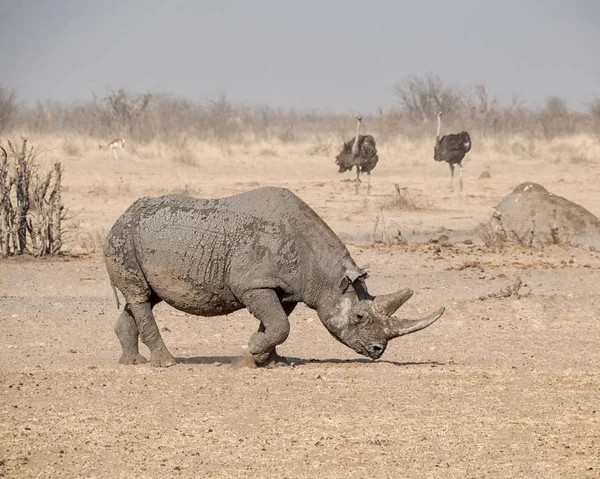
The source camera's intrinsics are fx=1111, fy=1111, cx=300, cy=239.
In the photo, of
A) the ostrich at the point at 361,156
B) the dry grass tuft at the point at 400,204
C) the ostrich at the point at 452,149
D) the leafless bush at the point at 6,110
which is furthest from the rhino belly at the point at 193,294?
the leafless bush at the point at 6,110

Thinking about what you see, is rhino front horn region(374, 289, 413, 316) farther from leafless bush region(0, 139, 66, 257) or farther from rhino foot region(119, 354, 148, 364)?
leafless bush region(0, 139, 66, 257)

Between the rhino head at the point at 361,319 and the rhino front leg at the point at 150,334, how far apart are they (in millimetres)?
1468

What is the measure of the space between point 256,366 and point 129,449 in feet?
8.07

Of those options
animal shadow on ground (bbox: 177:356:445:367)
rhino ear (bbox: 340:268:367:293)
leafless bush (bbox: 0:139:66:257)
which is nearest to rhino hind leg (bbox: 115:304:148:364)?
animal shadow on ground (bbox: 177:356:445:367)

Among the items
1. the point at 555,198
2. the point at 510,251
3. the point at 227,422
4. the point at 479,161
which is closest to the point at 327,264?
the point at 227,422

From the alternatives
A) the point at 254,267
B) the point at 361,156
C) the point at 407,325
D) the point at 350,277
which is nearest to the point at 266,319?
the point at 254,267

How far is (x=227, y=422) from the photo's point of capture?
7.82 metres

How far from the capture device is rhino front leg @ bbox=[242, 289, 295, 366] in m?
9.22

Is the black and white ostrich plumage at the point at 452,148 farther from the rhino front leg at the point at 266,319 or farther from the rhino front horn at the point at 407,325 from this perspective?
the rhino front leg at the point at 266,319

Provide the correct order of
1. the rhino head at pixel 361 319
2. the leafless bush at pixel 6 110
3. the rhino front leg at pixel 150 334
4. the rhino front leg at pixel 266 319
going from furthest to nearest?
1. the leafless bush at pixel 6 110
2. the rhino front leg at pixel 150 334
3. the rhino head at pixel 361 319
4. the rhino front leg at pixel 266 319

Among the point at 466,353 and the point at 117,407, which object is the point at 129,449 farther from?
the point at 466,353

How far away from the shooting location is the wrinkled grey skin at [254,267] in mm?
9266

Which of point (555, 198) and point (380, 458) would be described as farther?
point (555, 198)

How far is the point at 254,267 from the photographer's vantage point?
9234 millimetres
